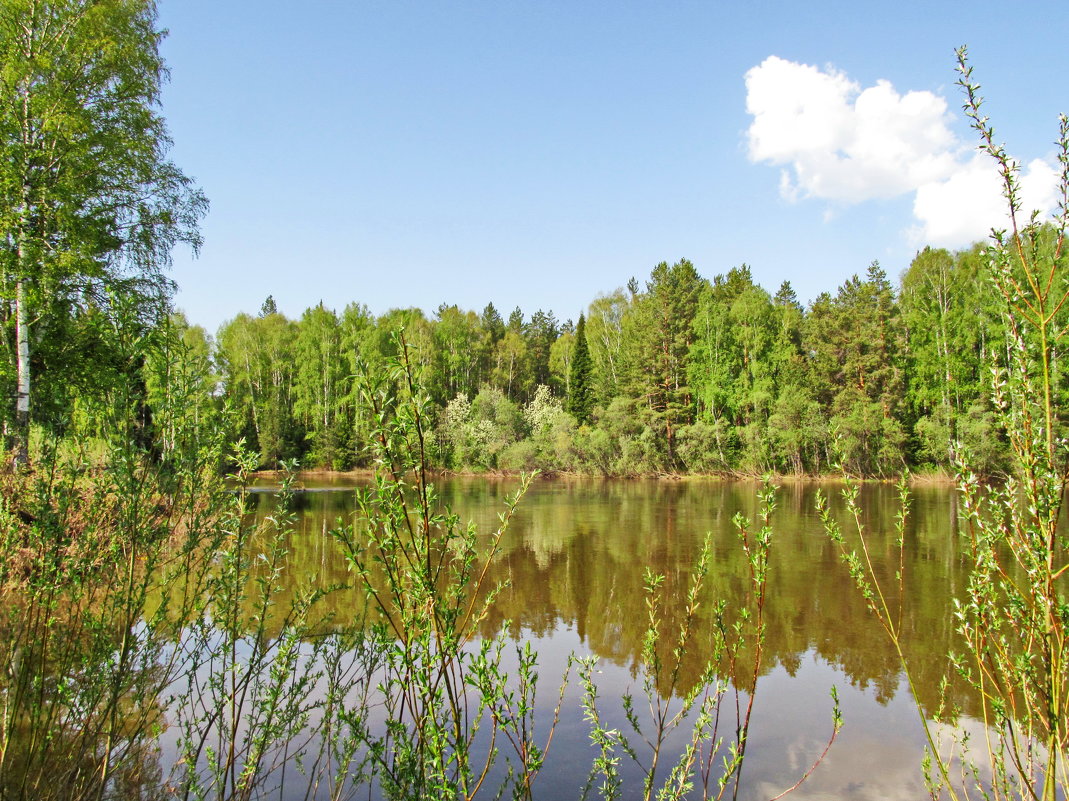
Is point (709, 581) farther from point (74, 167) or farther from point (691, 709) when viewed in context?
point (74, 167)

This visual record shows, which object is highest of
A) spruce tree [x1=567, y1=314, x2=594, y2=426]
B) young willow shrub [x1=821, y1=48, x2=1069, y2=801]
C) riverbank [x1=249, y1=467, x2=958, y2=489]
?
spruce tree [x1=567, y1=314, x2=594, y2=426]

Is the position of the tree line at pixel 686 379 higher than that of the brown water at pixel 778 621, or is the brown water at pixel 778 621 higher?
the tree line at pixel 686 379

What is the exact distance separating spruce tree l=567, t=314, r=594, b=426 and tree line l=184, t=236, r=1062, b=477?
110 millimetres

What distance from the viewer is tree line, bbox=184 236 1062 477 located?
33656 mm

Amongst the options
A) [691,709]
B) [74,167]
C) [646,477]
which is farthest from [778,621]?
[646,477]

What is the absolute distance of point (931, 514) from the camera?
62.1 ft

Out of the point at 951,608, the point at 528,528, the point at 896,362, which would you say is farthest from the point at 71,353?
the point at 896,362

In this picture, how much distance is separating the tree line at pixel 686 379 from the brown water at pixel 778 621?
12.3m

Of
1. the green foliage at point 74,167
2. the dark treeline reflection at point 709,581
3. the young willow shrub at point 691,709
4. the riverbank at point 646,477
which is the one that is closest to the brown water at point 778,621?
the dark treeline reflection at point 709,581

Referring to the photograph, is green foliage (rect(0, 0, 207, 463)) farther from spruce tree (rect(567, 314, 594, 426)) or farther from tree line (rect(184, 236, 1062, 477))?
spruce tree (rect(567, 314, 594, 426))

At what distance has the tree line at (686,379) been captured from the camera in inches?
1325

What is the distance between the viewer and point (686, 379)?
4169 cm

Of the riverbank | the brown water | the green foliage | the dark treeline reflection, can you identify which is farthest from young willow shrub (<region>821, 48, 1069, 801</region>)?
the riverbank

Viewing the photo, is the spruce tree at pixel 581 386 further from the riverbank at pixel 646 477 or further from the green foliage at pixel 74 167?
the green foliage at pixel 74 167
